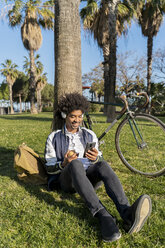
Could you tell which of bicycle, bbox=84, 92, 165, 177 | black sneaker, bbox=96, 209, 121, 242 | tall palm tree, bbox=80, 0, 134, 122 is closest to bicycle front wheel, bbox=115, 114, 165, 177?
bicycle, bbox=84, 92, 165, 177

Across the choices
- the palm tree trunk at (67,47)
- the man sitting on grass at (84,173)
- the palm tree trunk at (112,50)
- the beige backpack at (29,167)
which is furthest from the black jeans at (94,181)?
the palm tree trunk at (112,50)

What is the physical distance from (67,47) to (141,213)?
9.88 feet

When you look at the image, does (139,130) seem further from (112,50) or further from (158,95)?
(158,95)

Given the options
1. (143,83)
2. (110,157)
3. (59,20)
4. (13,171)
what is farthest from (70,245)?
(143,83)

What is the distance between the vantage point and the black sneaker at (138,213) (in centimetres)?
176

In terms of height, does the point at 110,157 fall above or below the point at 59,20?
below

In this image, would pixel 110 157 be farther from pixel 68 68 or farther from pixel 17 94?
pixel 17 94

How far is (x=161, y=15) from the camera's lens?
61.2 feet

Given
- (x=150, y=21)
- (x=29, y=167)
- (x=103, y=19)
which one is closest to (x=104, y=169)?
(x=29, y=167)

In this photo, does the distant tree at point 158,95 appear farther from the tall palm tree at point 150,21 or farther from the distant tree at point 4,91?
the distant tree at point 4,91

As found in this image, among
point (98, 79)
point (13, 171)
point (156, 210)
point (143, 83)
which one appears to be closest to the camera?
point (156, 210)

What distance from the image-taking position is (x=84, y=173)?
2156mm

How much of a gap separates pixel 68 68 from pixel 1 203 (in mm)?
2455

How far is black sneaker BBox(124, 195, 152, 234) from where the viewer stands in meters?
1.76
